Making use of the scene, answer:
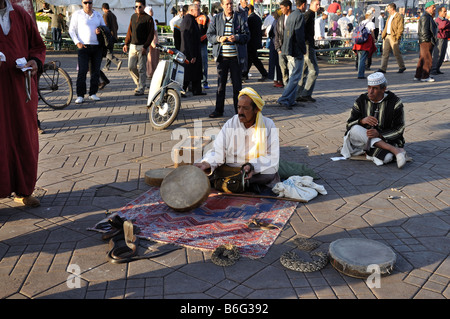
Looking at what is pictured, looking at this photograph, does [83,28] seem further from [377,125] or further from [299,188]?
[299,188]

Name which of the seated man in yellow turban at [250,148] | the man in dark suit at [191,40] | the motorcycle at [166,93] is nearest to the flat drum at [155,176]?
the seated man in yellow turban at [250,148]

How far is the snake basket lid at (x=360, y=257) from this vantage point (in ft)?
9.75

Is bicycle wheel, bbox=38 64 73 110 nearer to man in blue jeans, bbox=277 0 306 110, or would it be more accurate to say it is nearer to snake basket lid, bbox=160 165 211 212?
man in blue jeans, bbox=277 0 306 110

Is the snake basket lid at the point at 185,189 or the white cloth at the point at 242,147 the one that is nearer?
the snake basket lid at the point at 185,189

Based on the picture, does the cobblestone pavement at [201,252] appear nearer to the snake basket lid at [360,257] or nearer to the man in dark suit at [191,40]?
the snake basket lid at [360,257]

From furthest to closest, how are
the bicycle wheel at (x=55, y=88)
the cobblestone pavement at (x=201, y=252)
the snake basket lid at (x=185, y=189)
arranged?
the bicycle wheel at (x=55, y=88) < the snake basket lid at (x=185, y=189) < the cobblestone pavement at (x=201, y=252)

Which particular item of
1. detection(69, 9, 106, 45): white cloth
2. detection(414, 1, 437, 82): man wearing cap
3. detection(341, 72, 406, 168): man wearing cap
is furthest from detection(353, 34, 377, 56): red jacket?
detection(341, 72, 406, 168): man wearing cap

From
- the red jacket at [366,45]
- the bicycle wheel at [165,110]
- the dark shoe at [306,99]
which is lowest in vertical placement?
the dark shoe at [306,99]

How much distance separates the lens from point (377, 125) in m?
5.63

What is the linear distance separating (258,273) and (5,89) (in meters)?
2.71

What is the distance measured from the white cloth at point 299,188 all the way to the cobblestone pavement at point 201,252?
0.26 feet

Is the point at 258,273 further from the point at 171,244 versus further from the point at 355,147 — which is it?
the point at 355,147

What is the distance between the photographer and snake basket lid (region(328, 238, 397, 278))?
2973 millimetres

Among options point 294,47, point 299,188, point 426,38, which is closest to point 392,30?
point 426,38
